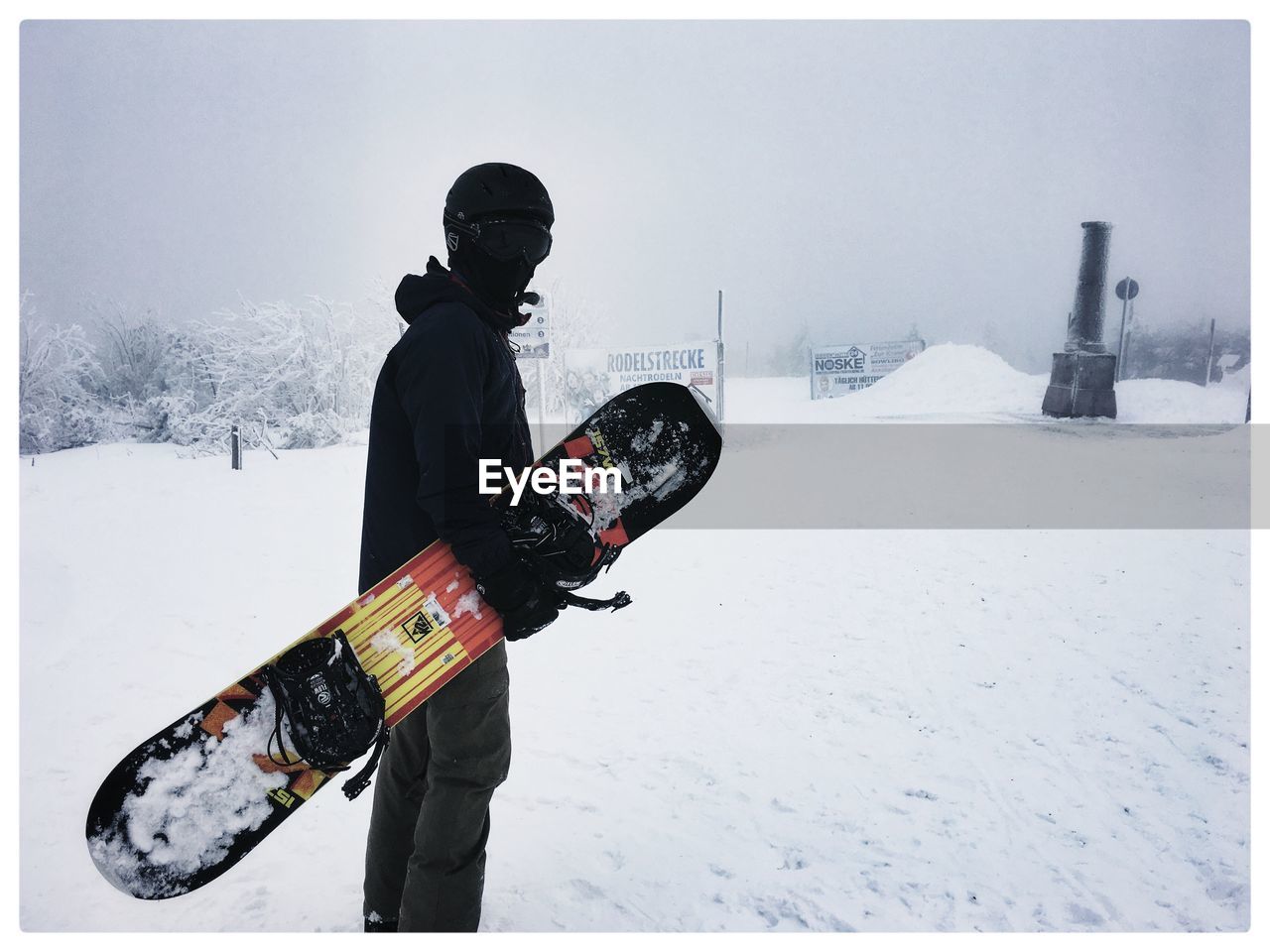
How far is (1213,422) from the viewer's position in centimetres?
1193

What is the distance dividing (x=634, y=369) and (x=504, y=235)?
35.6 feet

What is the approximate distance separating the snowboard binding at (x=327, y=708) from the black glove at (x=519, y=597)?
0.38 metres

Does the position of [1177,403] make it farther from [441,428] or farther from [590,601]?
[441,428]

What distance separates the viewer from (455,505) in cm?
161

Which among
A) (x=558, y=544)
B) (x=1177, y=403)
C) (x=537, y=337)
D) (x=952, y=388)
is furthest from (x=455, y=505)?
(x=952, y=388)

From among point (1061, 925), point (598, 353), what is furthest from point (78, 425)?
point (1061, 925)

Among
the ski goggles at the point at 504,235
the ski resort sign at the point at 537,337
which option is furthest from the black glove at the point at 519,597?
the ski resort sign at the point at 537,337

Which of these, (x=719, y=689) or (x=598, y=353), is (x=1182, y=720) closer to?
(x=719, y=689)

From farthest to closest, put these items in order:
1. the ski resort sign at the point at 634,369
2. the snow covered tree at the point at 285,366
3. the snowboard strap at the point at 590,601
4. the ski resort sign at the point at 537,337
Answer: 1. the snow covered tree at the point at 285,366
2. the ski resort sign at the point at 634,369
3. the ski resort sign at the point at 537,337
4. the snowboard strap at the point at 590,601

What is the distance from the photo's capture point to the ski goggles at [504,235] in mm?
1826

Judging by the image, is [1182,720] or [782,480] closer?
[1182,720]

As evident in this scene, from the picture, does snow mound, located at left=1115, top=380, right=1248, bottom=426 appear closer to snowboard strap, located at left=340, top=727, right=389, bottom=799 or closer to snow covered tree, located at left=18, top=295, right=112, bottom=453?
snowboard strap, located at left=340, top=727, right=389, bottom=799

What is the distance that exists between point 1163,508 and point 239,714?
321 inches

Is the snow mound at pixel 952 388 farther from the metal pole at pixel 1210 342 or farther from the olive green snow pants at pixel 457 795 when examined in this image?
the olive green snow pants at pixel 457 795
